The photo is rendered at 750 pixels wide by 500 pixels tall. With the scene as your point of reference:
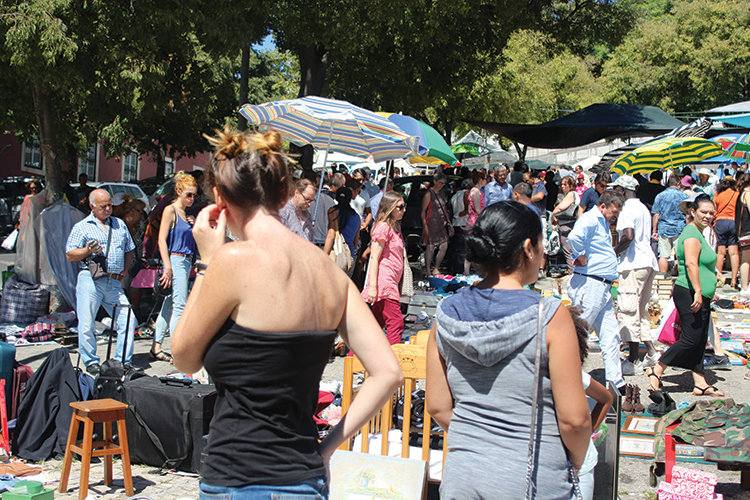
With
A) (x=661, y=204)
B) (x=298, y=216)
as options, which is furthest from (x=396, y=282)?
(x=661, y=204)

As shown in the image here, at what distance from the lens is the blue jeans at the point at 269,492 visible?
5.79 ft

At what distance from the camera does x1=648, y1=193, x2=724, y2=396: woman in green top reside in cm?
607

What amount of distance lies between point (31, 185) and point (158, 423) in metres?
8.60

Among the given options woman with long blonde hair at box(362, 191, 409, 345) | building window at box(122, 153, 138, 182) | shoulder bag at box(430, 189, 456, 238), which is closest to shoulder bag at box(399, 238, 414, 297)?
woman with long blonde hair at box(362, 191, 409, 345)

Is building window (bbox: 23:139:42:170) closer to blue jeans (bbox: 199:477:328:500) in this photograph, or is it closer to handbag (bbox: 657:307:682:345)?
handbag (bbox: 657:307:682:345)

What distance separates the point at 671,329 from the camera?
6.77 metres

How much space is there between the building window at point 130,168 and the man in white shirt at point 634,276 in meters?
32.8

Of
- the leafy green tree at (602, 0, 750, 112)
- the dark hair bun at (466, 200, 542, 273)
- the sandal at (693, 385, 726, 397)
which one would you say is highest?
the leafy green tree at (602, 0, 750, 112)

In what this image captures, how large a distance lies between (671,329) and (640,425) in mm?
1725

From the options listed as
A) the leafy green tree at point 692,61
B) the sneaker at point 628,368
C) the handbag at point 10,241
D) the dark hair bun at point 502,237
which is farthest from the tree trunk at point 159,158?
the dark hair bun at point 502,237

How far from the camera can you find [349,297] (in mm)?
1927

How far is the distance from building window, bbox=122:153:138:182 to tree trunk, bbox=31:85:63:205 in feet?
83.8

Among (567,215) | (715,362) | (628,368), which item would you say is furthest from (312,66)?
(715,362)

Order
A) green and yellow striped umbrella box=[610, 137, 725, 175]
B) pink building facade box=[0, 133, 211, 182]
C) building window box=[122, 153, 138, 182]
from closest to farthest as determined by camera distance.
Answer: green and yellow striped umbrella box=[610, 137, 725, 175]
pink building facade box=[0, 133, 211, 182]
building window box=[122, 153, 138, 182]
